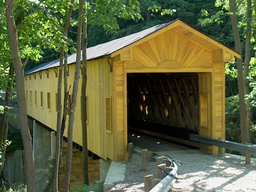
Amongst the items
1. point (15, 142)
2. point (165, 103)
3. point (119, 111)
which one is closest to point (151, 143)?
point (165, 103)

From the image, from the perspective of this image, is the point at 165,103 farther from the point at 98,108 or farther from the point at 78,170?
the point at 78,170

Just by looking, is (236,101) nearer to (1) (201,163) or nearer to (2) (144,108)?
(2) (144,108)

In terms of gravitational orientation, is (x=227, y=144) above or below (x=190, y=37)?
below

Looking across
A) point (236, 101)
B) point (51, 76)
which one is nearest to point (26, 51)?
point (51, 76)

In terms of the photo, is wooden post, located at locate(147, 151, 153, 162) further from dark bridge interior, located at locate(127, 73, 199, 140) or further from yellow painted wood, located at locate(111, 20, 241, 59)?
dark bridge interior, located at locate(127, 73, 199, 140)

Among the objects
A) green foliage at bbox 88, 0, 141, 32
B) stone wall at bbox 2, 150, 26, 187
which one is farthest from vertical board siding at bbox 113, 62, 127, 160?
stone wall at bbox 2, 150, 26, 187

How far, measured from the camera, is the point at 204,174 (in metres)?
8.46

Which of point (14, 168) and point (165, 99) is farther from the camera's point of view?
point (14, 168)

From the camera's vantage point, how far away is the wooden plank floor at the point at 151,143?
12.1 meters

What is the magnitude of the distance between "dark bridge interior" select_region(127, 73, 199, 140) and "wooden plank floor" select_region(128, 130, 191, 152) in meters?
0.63

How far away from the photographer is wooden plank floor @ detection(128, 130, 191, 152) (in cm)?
1211

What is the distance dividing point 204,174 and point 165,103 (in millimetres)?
6626

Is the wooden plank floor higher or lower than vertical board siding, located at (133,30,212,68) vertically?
lower

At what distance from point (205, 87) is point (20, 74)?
21.0ft
